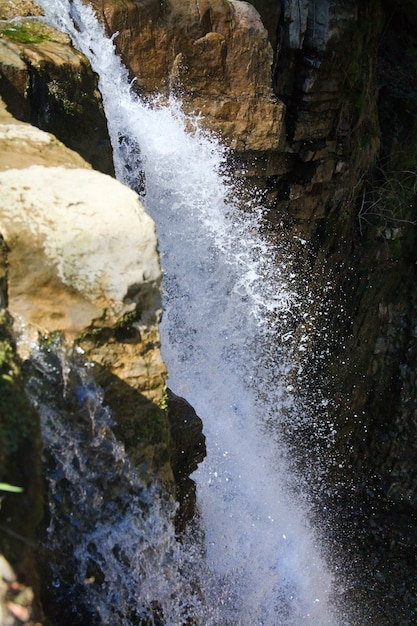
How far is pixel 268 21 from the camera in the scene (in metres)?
3.99

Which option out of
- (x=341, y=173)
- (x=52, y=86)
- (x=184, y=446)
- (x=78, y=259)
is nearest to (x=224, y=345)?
(x=184, y=446)

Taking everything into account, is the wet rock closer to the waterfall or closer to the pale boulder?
the waterfall

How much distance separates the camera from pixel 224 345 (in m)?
4.14

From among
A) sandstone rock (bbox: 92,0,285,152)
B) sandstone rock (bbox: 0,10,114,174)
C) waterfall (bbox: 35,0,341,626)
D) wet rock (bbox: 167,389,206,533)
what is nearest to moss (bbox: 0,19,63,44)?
sandstone rock (bbox: 0,10,114,174)

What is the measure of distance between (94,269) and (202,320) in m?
2.29

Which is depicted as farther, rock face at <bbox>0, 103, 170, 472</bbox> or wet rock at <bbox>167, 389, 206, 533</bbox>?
wet rock at <bbox>167, 389, 206, 533</bbox>

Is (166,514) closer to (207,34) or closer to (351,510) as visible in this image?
(207,34)

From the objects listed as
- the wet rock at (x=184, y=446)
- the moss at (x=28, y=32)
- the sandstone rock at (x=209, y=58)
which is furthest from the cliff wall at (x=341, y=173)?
the wet rock at (x=184, y=446)

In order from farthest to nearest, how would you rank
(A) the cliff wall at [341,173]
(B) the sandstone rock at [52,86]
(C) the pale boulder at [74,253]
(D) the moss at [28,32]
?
(A) the cliff wall at [341,173] < (D) the moss at [28,32] < (B) the sandstone rock at [52,86] < (C) the pale boulder at [74,253]

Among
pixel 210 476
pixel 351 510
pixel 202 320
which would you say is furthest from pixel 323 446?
pixel 202 320

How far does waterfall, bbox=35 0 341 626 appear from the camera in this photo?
3.44 metres

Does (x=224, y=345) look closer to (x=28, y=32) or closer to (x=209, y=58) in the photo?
(x=209, y=58)

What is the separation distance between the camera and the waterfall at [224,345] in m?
3.44

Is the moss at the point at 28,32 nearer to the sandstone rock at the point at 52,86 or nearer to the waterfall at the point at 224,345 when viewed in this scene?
the sandstone rock at the point at 52,86
